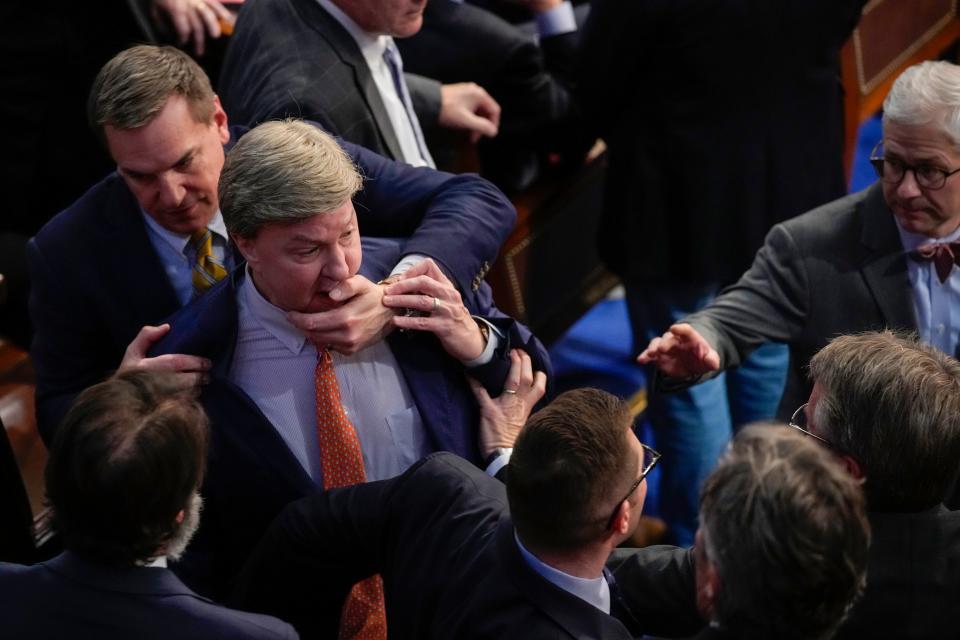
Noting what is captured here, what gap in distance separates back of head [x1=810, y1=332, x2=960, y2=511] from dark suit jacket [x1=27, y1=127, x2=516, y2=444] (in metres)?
0.84

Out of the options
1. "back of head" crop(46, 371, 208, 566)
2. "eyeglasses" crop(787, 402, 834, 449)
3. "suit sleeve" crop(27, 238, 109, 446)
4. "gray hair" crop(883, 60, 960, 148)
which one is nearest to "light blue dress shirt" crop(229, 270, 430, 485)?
"suit sleeve" crop(27, 238, 109, 446)

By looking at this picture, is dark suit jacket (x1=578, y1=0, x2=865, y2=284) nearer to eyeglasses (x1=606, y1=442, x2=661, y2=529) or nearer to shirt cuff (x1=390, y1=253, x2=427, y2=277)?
shirt cuff (x1=390, y1=253, x2=427, y2=277)

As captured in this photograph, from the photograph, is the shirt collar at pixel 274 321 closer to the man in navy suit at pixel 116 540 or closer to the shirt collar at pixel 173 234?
the shirt collar at pixel 173 234

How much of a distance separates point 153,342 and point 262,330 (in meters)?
0.22

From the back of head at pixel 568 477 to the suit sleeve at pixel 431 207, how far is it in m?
0.79

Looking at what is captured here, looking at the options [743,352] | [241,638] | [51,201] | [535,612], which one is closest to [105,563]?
[241,638]

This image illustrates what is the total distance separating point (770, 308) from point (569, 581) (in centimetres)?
125

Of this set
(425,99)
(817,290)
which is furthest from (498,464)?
(425,99)

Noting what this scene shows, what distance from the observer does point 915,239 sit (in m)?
2.95

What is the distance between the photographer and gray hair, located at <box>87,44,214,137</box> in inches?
106

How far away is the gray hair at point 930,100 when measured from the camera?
2.77m

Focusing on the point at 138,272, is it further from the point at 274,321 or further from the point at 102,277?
the point at 274,321

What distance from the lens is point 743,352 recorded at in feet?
10.1

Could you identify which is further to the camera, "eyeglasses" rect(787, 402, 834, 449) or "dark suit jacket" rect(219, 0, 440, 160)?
"dark suit jacket" rect(219, 0, 440, 160)
